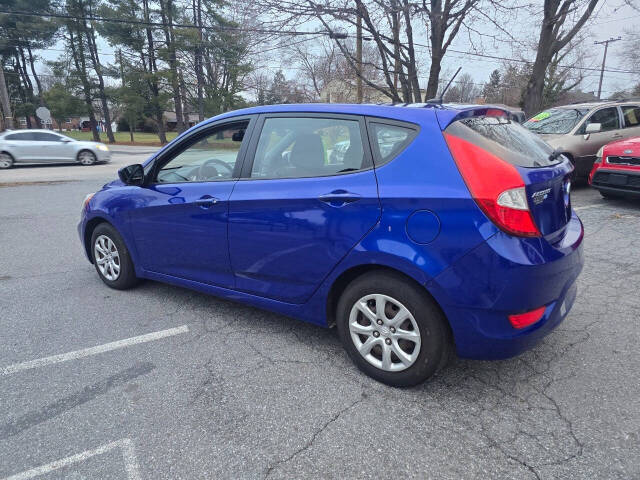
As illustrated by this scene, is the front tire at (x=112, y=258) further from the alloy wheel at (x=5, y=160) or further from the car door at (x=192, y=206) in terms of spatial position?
the alloy wheel at (x=5, y=160)

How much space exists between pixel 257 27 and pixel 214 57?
86.0 ft

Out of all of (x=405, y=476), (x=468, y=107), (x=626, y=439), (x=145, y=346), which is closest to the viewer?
(x=405, y=476)

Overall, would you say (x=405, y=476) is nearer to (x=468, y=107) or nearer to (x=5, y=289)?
Result: (x=468, y=107)

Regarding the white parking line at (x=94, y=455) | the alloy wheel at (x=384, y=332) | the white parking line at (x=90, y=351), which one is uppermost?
the alloy wheel at (x=384, y=332)

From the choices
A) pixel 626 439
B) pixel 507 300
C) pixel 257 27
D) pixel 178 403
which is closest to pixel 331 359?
pixel 178 403

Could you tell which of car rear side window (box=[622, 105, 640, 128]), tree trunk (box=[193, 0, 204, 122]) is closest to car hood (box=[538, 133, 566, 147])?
car rear side window (box=[622, 105, 640, 128])

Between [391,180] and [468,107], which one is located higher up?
[468,107]

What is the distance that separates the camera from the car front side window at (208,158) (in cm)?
315

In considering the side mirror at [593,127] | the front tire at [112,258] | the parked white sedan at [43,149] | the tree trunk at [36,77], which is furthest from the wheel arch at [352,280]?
the tree trunk at [36,77]

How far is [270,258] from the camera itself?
2.86 m

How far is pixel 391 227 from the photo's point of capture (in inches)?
90.9

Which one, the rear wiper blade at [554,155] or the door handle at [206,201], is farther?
the door handle at [206,201]

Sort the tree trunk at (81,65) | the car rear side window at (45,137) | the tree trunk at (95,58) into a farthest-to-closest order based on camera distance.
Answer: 1. the tree trunk at (81,65)
2. the tree trunk at (95,58)
3. the car rear side window at (45,137)

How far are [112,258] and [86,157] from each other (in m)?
15.9
